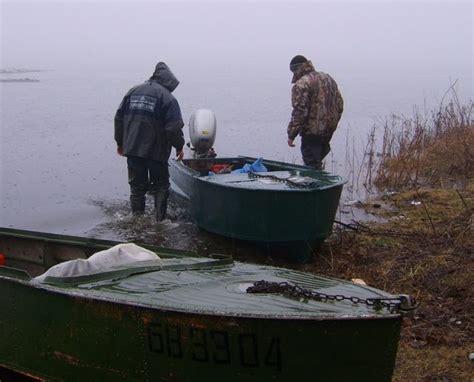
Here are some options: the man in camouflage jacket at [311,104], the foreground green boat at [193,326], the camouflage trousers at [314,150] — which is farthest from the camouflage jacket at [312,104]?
the foreground green boat at [193,326]

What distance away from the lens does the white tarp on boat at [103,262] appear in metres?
4.45

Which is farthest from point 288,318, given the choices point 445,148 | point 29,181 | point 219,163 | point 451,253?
point 29,181

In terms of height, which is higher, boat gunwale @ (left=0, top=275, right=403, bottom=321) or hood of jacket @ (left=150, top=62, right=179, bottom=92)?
hood of jacket @ (left=150, top=62, right=179, bottom=92)

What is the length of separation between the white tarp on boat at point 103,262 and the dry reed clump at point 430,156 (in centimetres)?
814

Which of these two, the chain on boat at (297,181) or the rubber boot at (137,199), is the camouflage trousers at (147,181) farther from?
the chain on boat at (297,181)

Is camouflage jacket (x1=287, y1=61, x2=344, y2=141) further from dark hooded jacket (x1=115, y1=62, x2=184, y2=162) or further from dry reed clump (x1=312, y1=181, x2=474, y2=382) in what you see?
dark hooded jacket (x1=115, y1=62, x2=184, y2=162)

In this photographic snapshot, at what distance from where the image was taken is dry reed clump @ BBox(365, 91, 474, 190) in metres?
13.4

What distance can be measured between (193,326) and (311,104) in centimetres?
652

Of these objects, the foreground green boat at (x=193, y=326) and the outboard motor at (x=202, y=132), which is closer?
the foreground green boat at (x=193, y=326)

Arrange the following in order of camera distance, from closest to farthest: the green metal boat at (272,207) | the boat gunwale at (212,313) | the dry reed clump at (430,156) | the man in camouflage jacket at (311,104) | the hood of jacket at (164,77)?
the boat gunwale at (212,313)
the green metal boat at (272,207)
the hood of jacket at (164,77)
the man in camouflage jacket at (311,104)
the dry reed clump at (430,156)

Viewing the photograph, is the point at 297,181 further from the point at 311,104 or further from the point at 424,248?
the point at 311,104

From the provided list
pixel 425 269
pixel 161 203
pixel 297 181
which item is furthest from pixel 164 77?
pixel 425 269

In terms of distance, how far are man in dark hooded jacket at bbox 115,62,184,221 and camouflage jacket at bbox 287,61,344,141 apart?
1.65 meters

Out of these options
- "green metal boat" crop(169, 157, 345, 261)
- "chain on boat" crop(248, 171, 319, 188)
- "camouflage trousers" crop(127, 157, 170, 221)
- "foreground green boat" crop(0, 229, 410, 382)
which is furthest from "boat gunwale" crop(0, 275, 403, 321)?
"camouflage trousers" crop(127, 157, 170, 221)
